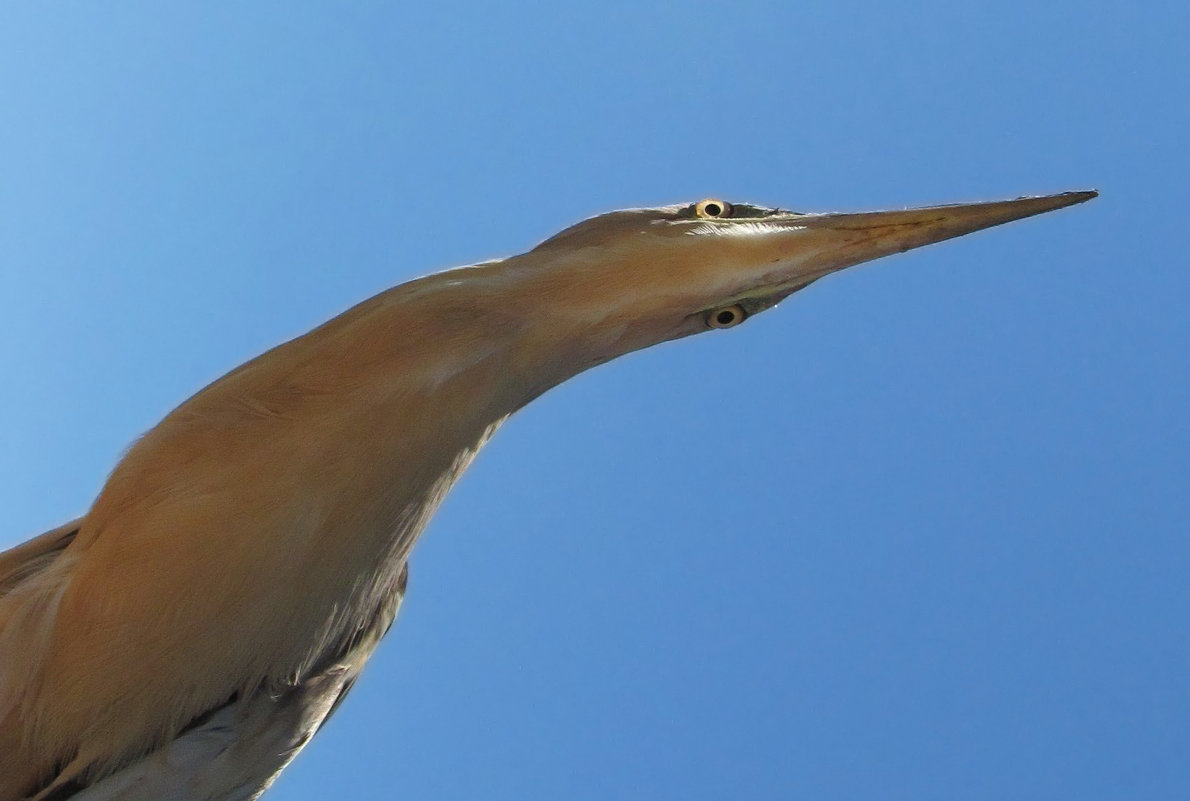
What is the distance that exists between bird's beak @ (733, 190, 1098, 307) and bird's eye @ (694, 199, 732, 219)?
0.15 meters

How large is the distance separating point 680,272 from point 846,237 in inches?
14.3

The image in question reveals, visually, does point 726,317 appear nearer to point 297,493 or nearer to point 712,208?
point 712,208

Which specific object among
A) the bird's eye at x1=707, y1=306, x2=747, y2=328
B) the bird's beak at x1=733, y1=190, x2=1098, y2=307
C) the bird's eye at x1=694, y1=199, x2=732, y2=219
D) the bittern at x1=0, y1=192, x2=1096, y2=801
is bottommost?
the bittern at x1=0, y1=192, x2=1096, y2=801

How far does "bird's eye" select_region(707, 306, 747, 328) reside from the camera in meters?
2.27

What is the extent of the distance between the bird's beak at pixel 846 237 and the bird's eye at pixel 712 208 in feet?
0.48

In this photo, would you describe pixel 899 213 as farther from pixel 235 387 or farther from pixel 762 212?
pixel 235 387

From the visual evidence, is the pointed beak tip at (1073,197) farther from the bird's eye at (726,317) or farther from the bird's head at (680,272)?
the bird's eye at (726,317)

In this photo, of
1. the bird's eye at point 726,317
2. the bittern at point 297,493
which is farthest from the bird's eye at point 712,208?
the bird's eye at point 726,317

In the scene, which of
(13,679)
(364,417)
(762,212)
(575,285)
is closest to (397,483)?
(364,417)

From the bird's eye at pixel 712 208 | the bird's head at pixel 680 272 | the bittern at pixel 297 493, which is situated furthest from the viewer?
the bird's eye at pixel 712 208

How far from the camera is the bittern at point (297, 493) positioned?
2.01 m

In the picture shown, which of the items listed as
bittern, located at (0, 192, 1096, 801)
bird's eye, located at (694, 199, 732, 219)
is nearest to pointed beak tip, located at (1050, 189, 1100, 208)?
bittern, located at (0, 192, 1096, 801)

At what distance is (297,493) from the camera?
2018mm

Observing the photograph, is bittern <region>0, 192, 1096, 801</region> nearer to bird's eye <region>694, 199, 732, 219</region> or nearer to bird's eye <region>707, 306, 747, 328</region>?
bird's eye <region>707, 306, 747, 328</region>
